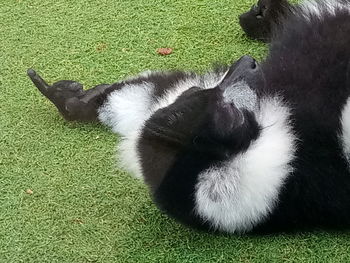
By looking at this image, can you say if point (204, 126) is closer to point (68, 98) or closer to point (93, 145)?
point (93, 145)

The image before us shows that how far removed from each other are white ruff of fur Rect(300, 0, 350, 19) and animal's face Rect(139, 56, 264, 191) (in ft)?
1.32

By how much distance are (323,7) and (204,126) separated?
673 mm

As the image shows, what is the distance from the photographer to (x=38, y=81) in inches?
96.9

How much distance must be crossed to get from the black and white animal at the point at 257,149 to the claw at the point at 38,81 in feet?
1.99

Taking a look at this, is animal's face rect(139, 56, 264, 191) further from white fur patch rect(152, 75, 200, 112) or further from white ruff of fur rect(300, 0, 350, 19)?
white ruff of fur rect(300, 0, 350, 19)

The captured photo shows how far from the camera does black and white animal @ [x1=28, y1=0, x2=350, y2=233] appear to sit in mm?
1805

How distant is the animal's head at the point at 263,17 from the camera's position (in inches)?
102

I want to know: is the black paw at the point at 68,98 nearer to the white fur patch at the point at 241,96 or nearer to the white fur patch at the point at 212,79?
the white fur patch at the point at 212,79

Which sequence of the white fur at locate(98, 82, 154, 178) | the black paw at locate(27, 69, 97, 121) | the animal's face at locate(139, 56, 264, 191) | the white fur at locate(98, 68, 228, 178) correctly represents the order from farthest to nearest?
the black paw at locate(27, 69, 97, 121), the white fur at locate(98, 82, 154, 178), the white fur at locate(98, 68, 228, 178), the animal's face at locate(139, 56, 264, 191)

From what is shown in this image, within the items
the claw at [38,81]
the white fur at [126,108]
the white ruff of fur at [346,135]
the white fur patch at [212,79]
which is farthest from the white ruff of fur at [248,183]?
the claw at [38,81]

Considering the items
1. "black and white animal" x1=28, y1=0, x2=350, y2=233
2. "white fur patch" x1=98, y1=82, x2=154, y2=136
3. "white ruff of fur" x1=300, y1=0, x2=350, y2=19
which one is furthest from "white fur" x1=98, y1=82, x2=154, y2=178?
"white ruff of fur" x1=300, y1=0, x2=350, y2=19

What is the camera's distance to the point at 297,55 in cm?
204

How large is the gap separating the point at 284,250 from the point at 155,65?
1.02 metres

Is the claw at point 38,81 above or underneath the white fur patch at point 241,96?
above
